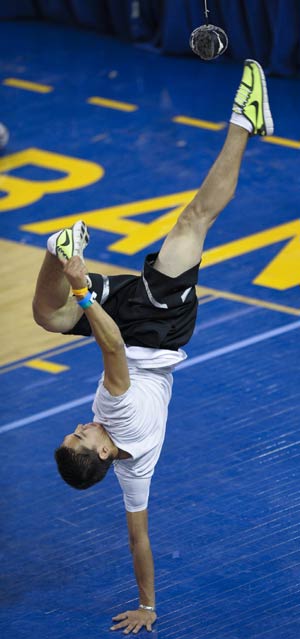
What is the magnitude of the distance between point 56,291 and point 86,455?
85 cm

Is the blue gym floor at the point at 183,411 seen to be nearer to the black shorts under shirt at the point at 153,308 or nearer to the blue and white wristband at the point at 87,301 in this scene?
the black shorts under shirt at the point at 153,308

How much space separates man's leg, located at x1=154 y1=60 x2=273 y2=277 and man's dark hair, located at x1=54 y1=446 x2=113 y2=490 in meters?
1.02

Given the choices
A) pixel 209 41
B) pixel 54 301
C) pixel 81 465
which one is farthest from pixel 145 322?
pixel 209 41

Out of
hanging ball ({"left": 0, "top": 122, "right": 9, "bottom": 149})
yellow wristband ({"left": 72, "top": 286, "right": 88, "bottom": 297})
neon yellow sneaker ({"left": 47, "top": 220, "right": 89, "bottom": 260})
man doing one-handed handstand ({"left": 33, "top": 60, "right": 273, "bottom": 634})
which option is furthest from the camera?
hanging ball ({"left": 0, "top": 122, "right": 9, "bottom": 149})

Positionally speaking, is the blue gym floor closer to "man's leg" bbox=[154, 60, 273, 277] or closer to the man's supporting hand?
the man's supporting hand

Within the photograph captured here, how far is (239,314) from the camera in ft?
30.2

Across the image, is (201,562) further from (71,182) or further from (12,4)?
(12,4)

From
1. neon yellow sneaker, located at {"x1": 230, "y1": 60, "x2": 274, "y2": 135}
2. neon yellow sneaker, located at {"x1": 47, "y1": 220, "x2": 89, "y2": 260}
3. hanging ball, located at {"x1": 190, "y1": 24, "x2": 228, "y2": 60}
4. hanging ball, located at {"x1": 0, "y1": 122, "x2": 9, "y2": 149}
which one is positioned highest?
hanging ball, located at {"x1": 190, "y1": 24, "x2": 228, "y2": 60}

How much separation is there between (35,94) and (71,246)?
8.13 m

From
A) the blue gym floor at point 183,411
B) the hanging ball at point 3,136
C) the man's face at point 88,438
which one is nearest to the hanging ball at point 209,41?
the man's face at point 88,438

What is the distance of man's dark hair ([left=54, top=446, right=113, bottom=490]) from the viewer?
591 centimetres

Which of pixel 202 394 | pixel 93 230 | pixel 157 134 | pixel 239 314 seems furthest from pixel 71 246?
pixel 157 134

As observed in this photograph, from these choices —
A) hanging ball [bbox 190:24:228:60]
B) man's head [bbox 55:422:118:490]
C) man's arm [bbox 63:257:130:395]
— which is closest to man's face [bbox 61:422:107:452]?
man's head [bbox 55:422:118:490]

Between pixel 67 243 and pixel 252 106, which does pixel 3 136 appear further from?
pixel 67 243
